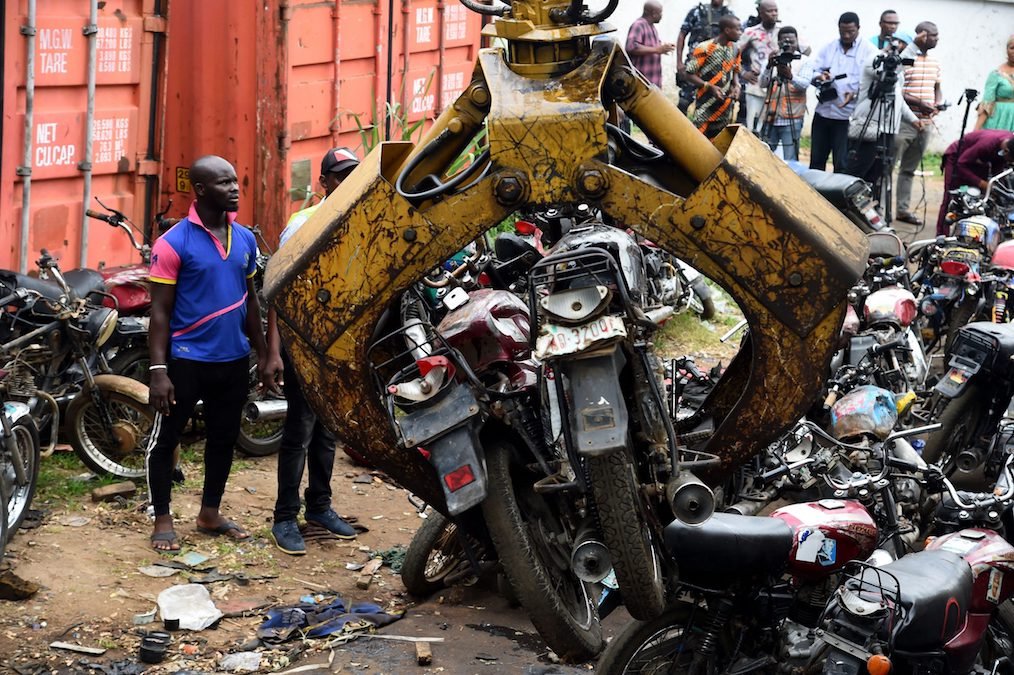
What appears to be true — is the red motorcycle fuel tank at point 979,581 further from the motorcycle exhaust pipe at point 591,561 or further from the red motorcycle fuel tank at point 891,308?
the red motorcycle fuel tank at point 891,308

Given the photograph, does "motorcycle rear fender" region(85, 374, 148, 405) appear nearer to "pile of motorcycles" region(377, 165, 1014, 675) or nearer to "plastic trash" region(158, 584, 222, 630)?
"plastic trash" region(158, 584, 222, 630)

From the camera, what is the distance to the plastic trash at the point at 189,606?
5.70m

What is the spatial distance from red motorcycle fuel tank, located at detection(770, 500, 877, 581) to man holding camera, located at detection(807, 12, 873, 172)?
34.3 ft

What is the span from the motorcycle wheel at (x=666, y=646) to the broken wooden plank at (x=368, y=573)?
6.06 ft

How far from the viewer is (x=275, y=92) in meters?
9.02

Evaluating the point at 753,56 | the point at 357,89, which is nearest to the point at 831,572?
the point at 357,89

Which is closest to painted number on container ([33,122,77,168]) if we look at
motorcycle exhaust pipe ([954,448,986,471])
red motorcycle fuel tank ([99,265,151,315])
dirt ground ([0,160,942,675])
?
red motorcycle fuel tank ([99,265,151,315])

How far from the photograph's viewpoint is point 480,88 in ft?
15.6

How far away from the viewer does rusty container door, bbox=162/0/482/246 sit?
883cm

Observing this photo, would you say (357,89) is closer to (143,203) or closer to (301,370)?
(143,203)

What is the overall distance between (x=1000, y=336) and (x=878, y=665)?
3.43 meters

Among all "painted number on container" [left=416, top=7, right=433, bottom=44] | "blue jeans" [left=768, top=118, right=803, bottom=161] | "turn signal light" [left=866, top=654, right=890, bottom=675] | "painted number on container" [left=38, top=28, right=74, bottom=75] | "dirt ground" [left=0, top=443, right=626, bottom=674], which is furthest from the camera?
"blue jeans" [left=768, top=118, right=803, bottom=161]

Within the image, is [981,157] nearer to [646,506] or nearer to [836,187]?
[836,187]

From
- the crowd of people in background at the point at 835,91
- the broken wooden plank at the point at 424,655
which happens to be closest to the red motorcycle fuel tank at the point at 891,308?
the broken wooden plank at the point at 424,655
